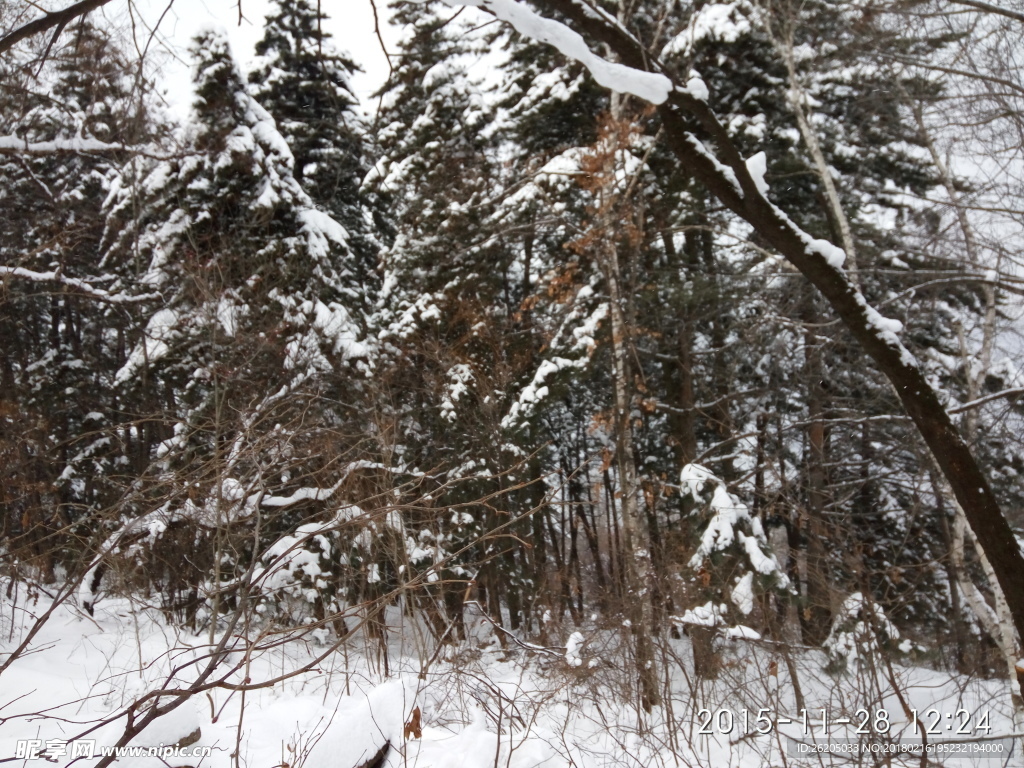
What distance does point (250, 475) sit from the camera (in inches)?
157

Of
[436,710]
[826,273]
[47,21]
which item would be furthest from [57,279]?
[826,273]

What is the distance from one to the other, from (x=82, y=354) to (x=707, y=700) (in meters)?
17.0

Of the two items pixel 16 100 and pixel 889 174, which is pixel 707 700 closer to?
pixel 16 100

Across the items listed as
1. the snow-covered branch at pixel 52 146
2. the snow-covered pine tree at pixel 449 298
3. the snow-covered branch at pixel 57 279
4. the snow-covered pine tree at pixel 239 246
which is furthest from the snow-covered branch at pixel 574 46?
the snow-covered pine tree at pixel 449 298

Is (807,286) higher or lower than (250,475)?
higher

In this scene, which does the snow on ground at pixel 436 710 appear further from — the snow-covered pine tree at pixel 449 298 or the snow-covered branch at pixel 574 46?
the snow-covered pine tree at pixel 449 298

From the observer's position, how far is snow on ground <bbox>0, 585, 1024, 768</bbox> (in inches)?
113

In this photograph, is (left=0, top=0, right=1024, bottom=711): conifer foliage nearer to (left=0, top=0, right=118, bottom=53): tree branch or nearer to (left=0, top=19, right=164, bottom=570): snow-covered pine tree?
(left=0, top=19, right=164, bottom=570): snow-covered pine tree

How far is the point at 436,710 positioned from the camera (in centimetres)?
463

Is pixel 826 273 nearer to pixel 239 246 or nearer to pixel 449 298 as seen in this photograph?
pixel 239 246

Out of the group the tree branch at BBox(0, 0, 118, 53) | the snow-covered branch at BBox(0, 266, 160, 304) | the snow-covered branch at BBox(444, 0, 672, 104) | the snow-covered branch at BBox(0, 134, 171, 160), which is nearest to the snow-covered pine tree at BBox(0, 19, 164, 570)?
the snow-covered branch at BBox(0, 266, 160, 304)

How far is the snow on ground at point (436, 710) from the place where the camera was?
2873 mm

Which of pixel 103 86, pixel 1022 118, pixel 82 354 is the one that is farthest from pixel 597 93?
pixel 82 354

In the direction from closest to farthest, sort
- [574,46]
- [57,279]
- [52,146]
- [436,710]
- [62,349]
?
[574,46] → [52,146] → [436,710] → [57,279] → [62,349]
